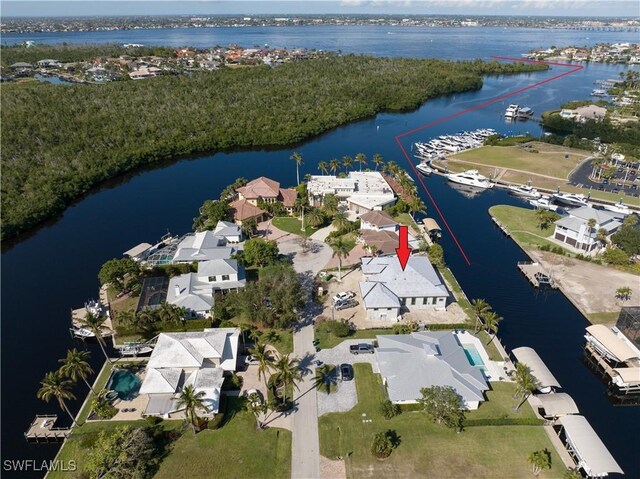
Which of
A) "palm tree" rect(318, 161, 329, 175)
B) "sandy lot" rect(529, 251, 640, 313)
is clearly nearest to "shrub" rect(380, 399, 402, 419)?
"sandy lot" rect(529, 251, 640, 313)

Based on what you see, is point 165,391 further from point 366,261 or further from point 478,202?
point 478,202

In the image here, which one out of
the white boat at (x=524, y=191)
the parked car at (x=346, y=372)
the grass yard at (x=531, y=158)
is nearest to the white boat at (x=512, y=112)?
the grass yard at (x=531, y=158)

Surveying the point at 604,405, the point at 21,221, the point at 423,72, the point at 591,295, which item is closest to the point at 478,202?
the point at 591,295

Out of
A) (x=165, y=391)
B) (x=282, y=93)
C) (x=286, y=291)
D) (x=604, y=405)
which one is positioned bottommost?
(x=604, y=405)

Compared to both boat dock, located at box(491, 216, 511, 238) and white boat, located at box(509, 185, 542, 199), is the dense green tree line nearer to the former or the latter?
white boat, located at box(509, 185, 542, 199)

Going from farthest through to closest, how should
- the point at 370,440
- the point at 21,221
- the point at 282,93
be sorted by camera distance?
the point at 282,93
the point at 21,221
the point at 370,440

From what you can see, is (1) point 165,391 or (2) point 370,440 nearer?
(2) point 370,440
